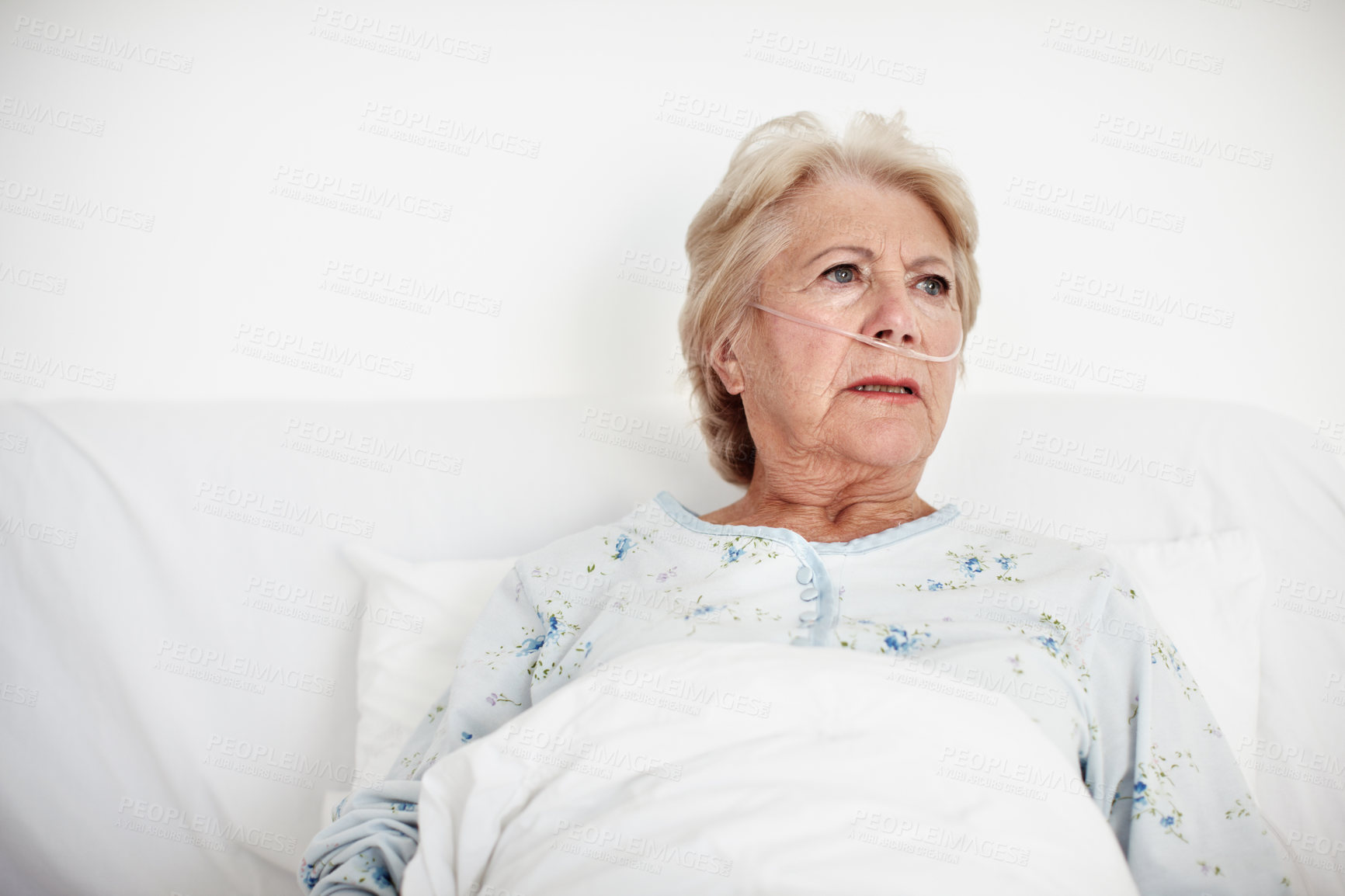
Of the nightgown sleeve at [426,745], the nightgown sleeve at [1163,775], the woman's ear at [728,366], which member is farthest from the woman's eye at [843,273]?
the nightgown sleeve at [426,745]

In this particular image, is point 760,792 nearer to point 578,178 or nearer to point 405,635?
point 405,635

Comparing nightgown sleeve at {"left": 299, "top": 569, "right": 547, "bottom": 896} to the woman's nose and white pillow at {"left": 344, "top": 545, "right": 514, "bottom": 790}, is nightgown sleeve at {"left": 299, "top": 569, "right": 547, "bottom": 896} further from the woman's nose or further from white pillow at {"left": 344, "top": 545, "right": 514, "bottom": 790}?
the woman's nose

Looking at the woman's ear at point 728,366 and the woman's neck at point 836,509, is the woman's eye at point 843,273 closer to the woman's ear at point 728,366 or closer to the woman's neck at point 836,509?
the woman's ear at point 728,366

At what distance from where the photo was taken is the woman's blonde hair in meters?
1.64

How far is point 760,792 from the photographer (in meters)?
0.95

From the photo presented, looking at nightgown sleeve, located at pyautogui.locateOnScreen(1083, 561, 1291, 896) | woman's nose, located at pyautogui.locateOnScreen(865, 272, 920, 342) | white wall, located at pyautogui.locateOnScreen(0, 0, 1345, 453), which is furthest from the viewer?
white wall, located at pyautogui.locateOnScreen(0, 0, 1345, 453)

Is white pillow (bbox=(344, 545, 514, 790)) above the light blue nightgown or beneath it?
beneath

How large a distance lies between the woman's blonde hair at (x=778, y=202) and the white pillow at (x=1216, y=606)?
0.53 m

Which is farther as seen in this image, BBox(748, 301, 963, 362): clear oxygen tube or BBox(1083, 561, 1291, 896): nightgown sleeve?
BBox(748, 301, 963, 362): clear oxygen tube

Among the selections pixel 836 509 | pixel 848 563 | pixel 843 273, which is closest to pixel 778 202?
pixel 843 273

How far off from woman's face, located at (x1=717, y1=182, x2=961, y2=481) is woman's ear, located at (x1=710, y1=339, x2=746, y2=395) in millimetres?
70

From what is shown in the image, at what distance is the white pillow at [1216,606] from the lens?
1.50 metres

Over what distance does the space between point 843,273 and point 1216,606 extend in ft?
2.87

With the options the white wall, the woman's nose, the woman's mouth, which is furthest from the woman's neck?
the white wall
